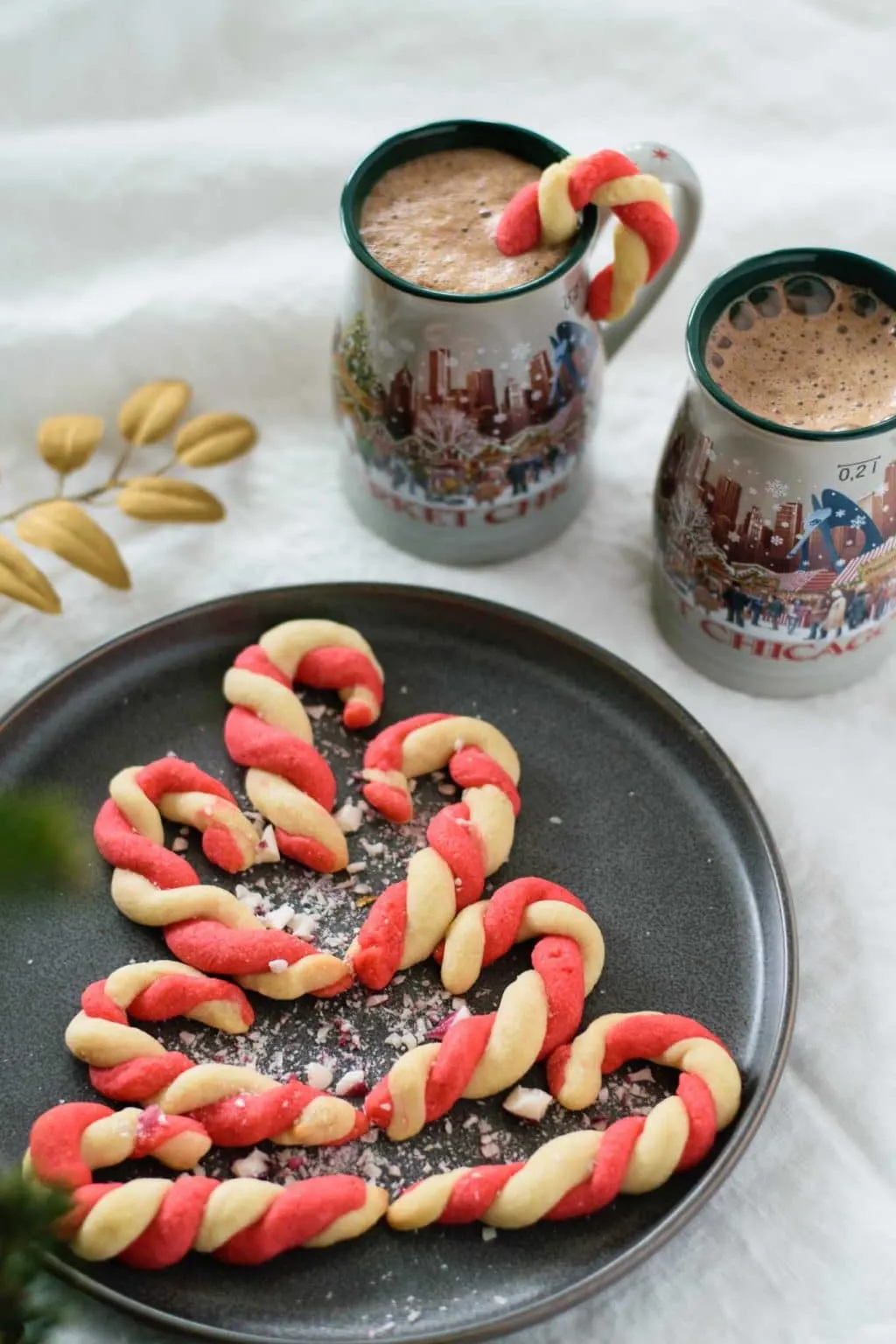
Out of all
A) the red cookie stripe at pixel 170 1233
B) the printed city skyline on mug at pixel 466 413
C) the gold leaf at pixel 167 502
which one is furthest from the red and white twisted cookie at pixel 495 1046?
the gold leaf at pixel 167 502

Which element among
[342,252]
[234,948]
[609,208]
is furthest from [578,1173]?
[342,252]

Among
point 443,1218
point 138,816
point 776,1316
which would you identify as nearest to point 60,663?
point 138,816

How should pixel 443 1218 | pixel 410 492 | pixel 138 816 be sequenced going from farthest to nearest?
pixel 410 492
pixel 138 816
pixel 443 1218

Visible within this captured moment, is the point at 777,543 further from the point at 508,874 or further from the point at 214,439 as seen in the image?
the point at 214,439

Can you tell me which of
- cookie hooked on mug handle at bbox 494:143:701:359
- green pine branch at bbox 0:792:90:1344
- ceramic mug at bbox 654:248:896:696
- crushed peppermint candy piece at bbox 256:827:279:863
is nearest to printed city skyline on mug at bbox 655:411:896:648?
ceramic mug at bbox 654:248:896:696

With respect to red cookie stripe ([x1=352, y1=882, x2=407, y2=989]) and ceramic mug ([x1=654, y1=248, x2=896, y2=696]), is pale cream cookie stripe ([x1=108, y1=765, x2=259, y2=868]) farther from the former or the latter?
ceramic mug ([x1=654, y1=248, x2=896, y2=696])

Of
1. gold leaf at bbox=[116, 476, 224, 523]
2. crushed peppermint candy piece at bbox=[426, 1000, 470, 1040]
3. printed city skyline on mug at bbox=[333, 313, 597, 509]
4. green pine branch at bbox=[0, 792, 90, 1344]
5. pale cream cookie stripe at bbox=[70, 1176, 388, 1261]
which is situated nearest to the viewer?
green pine branch at bbox=[0, 792, 90, 1344]

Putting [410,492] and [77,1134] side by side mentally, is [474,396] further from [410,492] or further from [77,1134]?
[77,1134]
